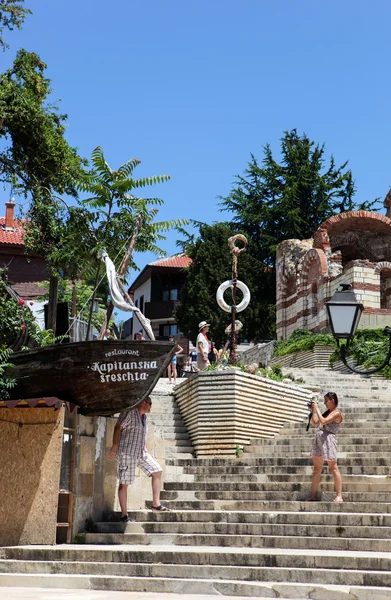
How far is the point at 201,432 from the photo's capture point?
15.6 metres

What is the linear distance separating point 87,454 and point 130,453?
0.72m

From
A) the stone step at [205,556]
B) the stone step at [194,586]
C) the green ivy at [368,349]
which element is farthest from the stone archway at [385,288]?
the stone step at [194,586]

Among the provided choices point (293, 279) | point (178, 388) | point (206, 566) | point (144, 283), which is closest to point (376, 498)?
point (206, 566)

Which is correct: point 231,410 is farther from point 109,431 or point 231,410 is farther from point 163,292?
point 163,292

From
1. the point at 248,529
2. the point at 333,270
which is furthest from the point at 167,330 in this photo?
the point at 248,529

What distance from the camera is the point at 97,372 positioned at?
10836 millimetres

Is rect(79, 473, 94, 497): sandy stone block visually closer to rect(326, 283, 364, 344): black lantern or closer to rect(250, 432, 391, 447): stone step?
rect(326, 283, 364, 344): black lantern

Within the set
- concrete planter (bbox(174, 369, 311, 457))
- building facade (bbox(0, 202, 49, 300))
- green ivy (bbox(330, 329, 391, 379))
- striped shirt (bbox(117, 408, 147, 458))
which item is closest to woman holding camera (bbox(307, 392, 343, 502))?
striped shirt (bbox(117, 408, 147, 458))

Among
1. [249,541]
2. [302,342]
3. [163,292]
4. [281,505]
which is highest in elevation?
[163,292]

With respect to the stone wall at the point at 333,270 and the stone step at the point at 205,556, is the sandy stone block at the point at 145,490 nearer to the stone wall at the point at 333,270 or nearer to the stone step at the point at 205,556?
the stone step at the point at 205,556

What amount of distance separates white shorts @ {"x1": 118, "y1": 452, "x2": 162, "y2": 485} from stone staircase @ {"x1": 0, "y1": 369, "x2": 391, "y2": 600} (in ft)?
1.87

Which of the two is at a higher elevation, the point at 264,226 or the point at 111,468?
the point at 264,226

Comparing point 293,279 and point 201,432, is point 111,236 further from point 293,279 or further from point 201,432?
point 293,279

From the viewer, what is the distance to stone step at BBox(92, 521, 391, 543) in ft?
31.7
